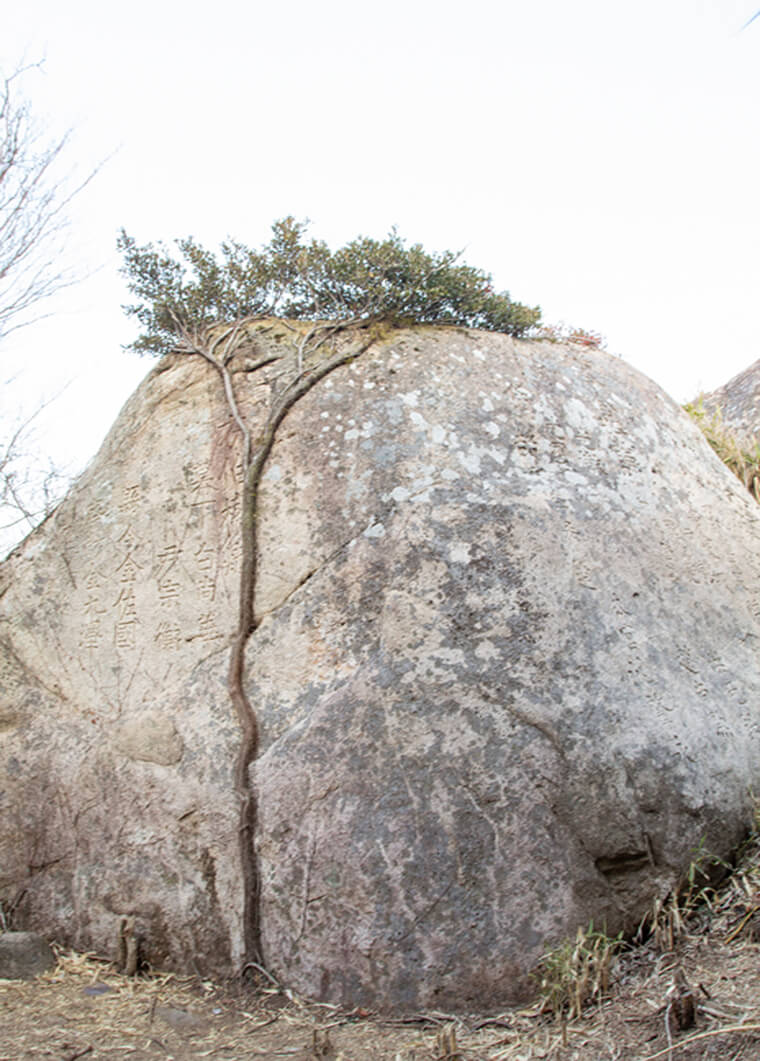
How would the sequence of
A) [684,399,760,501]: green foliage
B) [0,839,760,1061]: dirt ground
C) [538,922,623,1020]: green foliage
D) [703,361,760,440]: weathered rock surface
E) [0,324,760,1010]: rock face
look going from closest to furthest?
[0,839,760,1061]: dirt ground
[538,922,623,1020]: green foliage
[0,324,760,1010]: rock face
[684,399,760,501]: green foliage
[703,361,760,440]: weathered rock surface

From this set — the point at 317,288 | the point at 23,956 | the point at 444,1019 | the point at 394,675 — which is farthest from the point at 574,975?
the point at 317,288

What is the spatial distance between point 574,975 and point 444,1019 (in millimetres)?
508

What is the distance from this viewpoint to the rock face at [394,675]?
129 inches

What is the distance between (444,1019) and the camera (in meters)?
3.05

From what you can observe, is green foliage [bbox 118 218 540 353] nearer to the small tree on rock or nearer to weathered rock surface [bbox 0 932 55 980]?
the small tree on rock

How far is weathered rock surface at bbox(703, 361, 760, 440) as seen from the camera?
9.61 meters

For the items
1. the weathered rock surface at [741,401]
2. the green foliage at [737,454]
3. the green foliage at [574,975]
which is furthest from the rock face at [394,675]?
the weathered rock surface at [741,401]

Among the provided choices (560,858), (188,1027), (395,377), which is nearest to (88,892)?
(188,1027)

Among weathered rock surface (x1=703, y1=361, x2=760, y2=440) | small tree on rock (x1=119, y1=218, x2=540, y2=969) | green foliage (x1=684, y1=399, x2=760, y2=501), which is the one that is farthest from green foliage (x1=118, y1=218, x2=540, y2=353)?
weathered rock surface (x1=703, y1=361, x2=760, y2=440)

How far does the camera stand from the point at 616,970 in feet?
10.3

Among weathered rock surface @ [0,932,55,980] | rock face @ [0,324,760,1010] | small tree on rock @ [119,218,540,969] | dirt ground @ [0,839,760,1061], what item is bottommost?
dirt ground @ [0,839,760,1061]

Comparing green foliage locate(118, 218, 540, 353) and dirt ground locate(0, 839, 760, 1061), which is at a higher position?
green foliage locate(118, 218, 540, 353)

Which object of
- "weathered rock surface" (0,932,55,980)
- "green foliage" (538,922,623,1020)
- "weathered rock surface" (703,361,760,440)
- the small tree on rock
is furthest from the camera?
"weathered rock surface" (703,361,760,440)

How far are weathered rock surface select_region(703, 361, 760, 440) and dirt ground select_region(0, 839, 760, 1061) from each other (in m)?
7.15
